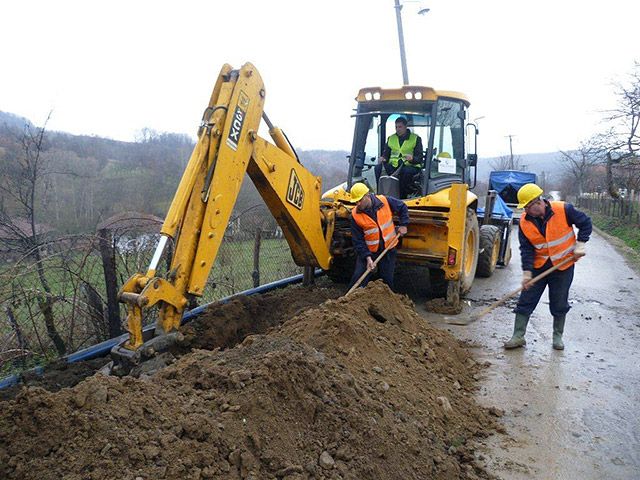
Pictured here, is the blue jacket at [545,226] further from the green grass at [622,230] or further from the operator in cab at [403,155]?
the green grass at [622,230]

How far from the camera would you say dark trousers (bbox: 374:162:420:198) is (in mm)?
6941

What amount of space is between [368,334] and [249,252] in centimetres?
434

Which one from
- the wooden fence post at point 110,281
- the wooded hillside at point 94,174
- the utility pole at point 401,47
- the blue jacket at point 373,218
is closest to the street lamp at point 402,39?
the utility pole at point 401,47

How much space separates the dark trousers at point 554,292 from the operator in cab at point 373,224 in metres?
1.57

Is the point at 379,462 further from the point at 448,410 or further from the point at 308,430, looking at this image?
the point at 448,410

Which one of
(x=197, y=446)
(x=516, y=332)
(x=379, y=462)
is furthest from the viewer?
(x=516, y=332)

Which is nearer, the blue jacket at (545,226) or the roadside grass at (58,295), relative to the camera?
the roadside grass at (58,295)

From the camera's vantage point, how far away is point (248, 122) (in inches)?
175

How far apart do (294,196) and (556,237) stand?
2.71m

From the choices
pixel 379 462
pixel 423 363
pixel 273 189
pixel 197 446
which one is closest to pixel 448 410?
pixel 423 363

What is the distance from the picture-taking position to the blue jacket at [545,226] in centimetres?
494

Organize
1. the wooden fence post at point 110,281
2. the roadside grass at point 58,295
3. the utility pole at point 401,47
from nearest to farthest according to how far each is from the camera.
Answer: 1. the roadside grass at point 58,295
2. the wooden fence post at point 110,281
3. the utility pole at point 401,47

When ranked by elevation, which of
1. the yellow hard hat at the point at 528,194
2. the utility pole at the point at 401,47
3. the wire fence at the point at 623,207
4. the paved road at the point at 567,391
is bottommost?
the wire fence at the point at 623,207

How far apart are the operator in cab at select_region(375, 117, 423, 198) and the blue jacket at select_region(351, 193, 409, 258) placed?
0.89 meters
